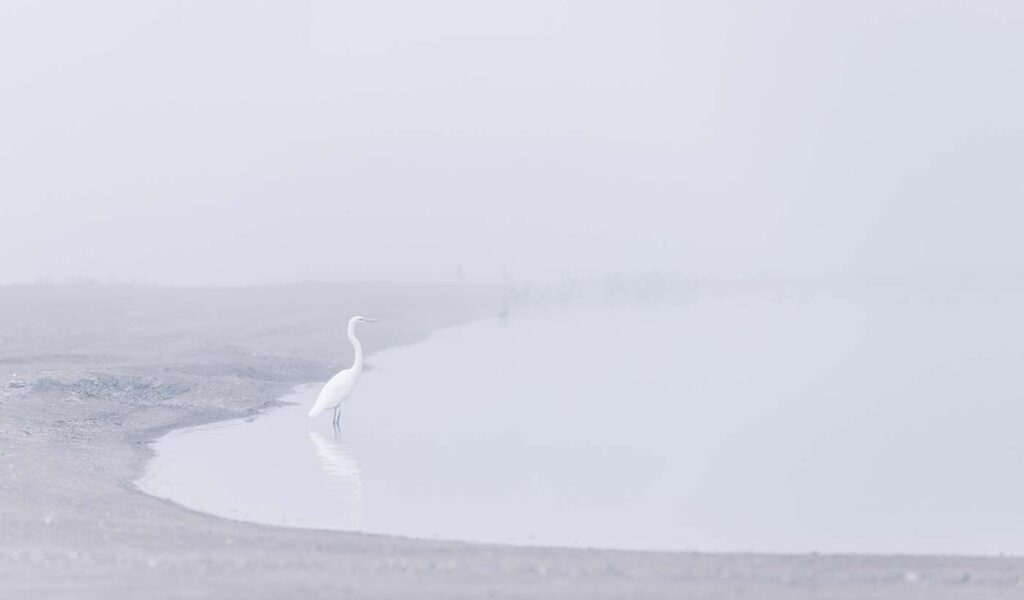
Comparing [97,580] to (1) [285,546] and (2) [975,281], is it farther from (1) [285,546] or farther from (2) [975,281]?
(2) [975,281]

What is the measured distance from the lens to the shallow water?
11016 mm

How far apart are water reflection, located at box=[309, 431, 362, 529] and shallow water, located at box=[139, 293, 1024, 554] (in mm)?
41

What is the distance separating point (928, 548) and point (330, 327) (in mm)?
19885

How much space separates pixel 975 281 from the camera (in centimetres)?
5281

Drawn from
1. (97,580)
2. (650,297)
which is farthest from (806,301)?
(97,580)

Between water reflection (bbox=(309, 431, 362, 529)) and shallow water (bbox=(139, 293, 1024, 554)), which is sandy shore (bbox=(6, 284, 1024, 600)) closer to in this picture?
shallow water (bbox=(139, 293, 1024, 554))

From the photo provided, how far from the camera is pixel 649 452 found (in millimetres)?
14906

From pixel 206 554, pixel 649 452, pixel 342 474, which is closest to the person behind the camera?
pixel 206 554

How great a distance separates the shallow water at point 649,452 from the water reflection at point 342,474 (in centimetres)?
4

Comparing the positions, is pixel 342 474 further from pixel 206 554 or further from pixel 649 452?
pixel 206 554

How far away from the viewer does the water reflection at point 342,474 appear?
11.1m

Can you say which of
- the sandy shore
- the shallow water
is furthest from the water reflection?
the sandy shore

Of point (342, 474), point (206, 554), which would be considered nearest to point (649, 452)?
point (342, 474)

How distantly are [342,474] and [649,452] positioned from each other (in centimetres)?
327
